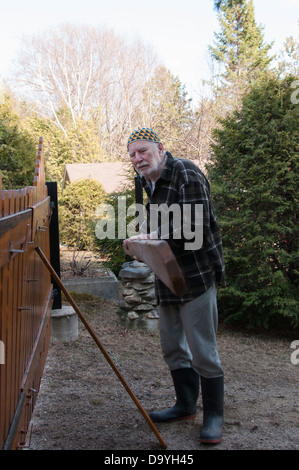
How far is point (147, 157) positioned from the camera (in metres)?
2.94

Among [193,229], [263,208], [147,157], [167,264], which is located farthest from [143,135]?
[263,208]

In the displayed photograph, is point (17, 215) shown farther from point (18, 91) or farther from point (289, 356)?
point (18, 91)

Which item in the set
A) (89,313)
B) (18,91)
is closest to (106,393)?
(89,313)

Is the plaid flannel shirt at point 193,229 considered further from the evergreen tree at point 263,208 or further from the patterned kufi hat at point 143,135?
the evergreen tree at point 263,208

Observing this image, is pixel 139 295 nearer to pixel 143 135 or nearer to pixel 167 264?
pixel 143 135

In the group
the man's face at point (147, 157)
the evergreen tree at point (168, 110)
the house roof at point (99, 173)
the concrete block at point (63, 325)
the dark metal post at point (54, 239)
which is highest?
the evergreen tree at point (168, 110)

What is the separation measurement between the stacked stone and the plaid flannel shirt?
10.2 ft

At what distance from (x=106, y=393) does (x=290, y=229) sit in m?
3.08

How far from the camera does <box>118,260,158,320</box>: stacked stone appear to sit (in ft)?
19.9

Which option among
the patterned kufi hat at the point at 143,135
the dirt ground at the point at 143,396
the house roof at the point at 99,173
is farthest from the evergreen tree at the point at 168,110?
→ the patterned kufi hat at the point at 143,135

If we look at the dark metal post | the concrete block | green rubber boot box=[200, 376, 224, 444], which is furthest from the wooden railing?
the concrete block

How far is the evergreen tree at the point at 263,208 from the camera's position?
18.8ft

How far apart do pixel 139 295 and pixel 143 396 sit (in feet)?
7.68

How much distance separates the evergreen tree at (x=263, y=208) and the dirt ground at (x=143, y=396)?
0.61 meters
